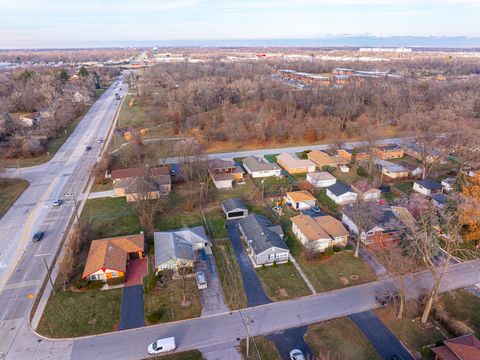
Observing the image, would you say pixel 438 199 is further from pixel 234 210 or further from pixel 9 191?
pixel 9 191

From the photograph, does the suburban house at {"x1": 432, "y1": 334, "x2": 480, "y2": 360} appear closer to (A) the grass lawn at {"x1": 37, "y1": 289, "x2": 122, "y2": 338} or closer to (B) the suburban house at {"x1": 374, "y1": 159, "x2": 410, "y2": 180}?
(A) the grass lawn at {"x1": 37, "y1": 289, "x2": 122, "y2": 338}

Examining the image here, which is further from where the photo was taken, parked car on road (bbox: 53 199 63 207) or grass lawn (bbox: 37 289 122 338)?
parked car on road (bbox: 53 199 63 207)

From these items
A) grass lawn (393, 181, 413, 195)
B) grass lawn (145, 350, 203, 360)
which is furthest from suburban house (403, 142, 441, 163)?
grass lawn (145, 350, 203, 360)

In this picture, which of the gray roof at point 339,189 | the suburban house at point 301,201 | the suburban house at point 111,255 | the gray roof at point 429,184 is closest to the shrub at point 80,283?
the suburban house at point 111,255

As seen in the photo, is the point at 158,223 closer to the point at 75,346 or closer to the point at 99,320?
the point at 99,320

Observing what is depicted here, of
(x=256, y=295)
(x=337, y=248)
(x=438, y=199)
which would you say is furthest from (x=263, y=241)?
(x=438, y=199)
